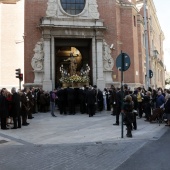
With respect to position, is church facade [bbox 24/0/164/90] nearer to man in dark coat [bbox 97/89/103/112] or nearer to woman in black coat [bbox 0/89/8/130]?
man in dark coat [bbox 97/89/103/112]

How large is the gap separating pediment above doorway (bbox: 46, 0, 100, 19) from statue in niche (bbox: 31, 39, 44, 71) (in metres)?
2.42

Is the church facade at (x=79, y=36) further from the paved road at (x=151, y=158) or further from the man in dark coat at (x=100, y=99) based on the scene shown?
the paved road at (x=151, y=158)

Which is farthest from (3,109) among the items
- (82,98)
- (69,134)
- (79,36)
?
(79,36)

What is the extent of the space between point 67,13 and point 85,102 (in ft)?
27.0

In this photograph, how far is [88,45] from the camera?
2477cm

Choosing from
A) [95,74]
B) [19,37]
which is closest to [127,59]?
[95,74]

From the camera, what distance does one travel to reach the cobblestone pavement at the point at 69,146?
6.98m

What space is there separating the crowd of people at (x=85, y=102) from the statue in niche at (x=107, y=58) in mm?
3374

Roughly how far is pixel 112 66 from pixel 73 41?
390 cm

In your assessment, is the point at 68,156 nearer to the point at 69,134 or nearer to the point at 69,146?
the point at 69,146

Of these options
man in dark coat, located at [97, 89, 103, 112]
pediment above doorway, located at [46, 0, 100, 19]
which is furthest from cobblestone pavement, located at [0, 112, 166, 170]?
pediment above doorway, located at [46, 0, 100, 19]

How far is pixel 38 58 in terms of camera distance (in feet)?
71.6

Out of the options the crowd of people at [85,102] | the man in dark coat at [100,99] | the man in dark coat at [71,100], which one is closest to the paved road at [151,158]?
the crowd of people at [85,102]

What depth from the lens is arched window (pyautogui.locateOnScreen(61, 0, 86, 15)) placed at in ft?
76.5
